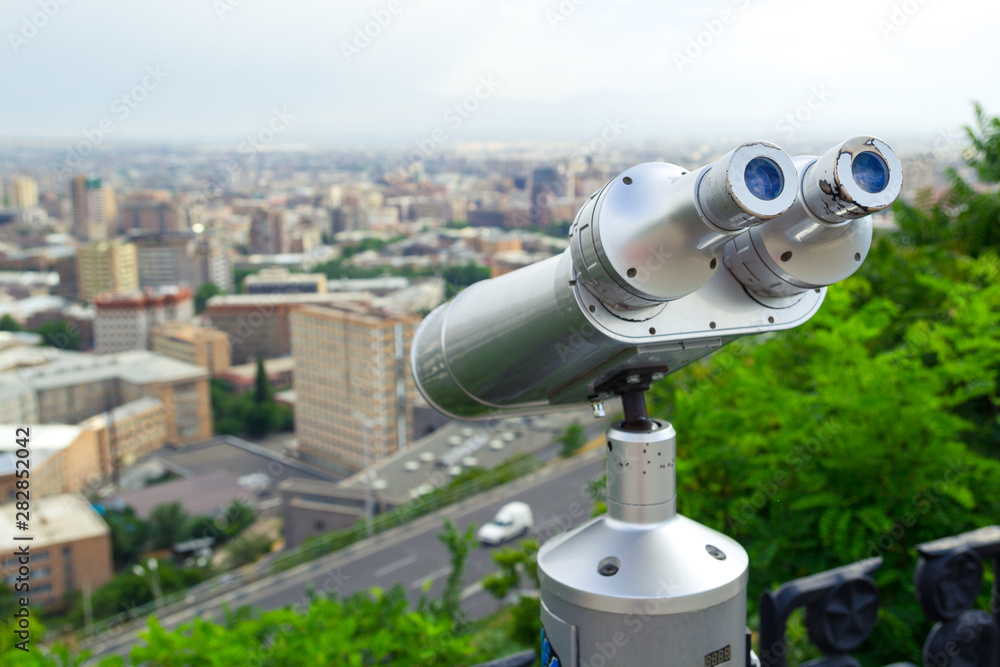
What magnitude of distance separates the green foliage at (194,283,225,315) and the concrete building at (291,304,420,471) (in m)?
16.0

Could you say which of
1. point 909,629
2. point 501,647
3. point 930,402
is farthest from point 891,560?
point 501,647

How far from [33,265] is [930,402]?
55.1 metres

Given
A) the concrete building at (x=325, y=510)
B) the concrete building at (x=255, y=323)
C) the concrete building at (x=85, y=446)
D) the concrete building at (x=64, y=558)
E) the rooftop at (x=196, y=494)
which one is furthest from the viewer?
the concrete building at (x=255, y=323)

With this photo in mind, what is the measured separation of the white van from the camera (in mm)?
13016

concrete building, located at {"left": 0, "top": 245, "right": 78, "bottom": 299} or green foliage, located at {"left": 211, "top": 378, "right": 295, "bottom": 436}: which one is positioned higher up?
concrete building, located at {"left": 0, "top": 245, "right": 78, "bottom": 299}

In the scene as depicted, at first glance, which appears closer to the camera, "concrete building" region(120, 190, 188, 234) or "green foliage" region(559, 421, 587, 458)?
"green foliage" region(559, 421, 587, 458)

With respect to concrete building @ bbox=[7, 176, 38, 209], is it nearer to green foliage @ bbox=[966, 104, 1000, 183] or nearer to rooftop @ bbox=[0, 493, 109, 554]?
rooftop @ bbox=[0, 493, 109, 554]

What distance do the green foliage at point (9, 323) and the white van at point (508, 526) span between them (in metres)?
33.9

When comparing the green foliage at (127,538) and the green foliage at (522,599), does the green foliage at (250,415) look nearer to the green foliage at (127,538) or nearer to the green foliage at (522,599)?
the green foliage at (127,538)

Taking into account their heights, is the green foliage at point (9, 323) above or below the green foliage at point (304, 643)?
below

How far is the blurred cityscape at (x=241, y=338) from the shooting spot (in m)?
21.2

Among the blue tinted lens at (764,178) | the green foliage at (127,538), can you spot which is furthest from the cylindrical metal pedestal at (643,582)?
the green foliage at (127,538)

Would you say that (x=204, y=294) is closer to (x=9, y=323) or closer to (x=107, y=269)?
(x=107, y=269)

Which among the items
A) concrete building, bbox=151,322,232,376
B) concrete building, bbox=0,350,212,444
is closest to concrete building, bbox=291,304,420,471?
concrete building, bbox=0,350,212,444
